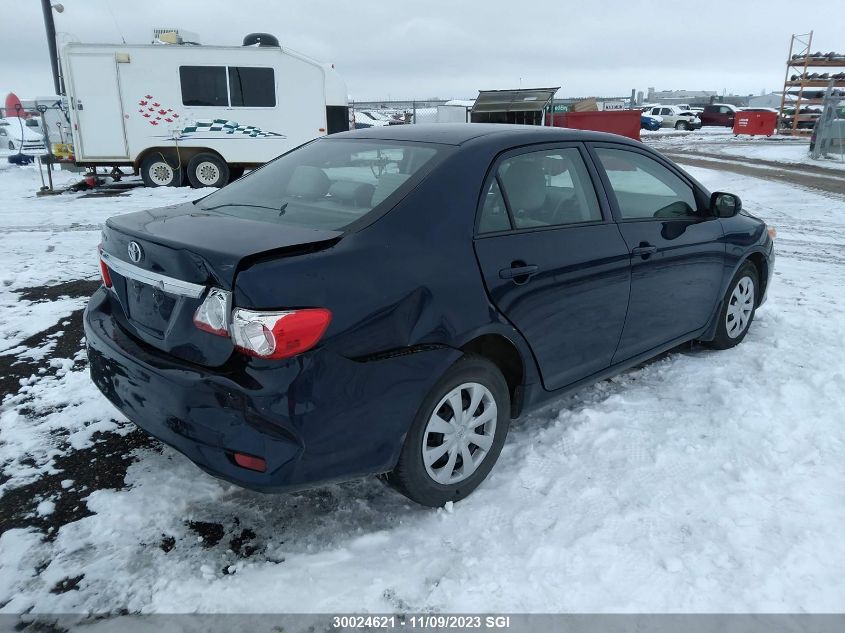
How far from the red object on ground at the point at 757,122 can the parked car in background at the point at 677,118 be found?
18.0 feet

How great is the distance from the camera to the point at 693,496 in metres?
2.81

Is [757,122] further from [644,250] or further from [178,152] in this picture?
[644,250]

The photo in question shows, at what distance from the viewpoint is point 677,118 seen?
39.5 metres

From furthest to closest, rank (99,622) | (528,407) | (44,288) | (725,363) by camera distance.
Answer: (44,288) < (725,363) < (528,407) < (99,622)

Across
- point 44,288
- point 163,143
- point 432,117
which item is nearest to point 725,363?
point 44,288

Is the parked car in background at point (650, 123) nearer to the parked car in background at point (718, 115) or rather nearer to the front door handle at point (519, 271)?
the parked car in background at point (718, 115)

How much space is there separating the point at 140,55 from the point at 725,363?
12994 millimetres

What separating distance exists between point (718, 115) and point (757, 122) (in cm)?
831

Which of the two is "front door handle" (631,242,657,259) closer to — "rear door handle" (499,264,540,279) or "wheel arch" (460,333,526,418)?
"rear door handle" (499,264,540,279)

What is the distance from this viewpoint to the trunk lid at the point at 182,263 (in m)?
2.24

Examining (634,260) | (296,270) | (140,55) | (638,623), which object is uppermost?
(140,55)

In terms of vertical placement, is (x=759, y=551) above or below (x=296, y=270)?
below

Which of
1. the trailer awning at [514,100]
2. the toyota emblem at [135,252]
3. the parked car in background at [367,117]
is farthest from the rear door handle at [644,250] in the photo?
the parked car in background at [367,117]

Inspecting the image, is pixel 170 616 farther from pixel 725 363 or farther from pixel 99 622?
pixel 725 363
